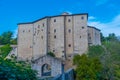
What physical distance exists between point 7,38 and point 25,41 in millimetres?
26569

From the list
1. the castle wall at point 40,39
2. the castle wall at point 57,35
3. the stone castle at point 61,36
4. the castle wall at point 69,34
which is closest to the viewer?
the stone castle at point 61,36

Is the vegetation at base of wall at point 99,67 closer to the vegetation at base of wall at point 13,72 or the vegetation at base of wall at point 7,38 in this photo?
the vegetation at base of wall at point 13,72

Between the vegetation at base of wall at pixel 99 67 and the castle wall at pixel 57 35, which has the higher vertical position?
the castle wall at pixel 57 35

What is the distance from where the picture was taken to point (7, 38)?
99.2 m

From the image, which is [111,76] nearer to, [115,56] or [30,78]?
[115,56]

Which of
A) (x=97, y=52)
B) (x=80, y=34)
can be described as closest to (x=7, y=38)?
(x=80, y=34)

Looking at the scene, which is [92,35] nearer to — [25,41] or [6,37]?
[25,41]

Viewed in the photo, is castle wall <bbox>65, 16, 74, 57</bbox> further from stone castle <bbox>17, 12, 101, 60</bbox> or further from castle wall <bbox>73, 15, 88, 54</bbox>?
castle wall <bbox>73, 15, 88, 54</bbox>

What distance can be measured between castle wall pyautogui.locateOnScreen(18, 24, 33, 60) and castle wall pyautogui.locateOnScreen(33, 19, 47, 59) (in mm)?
1855

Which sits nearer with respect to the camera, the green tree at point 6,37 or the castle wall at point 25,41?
the castle wall at point 25,41

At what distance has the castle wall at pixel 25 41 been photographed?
7338cm

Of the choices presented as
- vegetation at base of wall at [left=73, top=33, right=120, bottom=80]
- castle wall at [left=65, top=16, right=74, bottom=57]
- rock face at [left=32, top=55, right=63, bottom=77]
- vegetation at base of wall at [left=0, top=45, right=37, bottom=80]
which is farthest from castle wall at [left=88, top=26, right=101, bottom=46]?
vegetation at base of wall at [left=0, top=45, right=37, bottom=80]

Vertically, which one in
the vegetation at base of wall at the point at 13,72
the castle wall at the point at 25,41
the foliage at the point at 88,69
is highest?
the castle wall at the point at 25,41

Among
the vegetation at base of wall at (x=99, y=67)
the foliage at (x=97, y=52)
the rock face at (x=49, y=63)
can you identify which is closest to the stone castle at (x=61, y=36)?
the foliage at (x=97, y=52)
